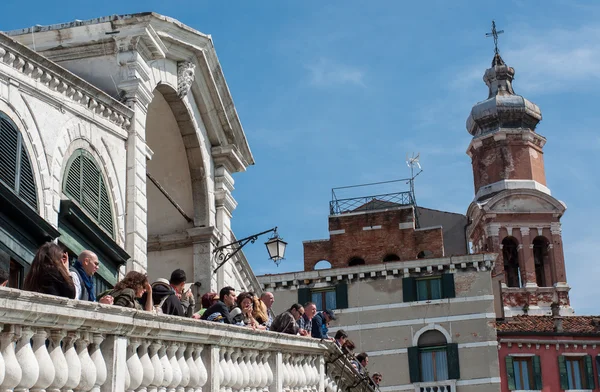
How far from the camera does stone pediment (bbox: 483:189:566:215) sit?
60.4 meters

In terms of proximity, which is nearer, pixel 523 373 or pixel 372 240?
pixel 523 373

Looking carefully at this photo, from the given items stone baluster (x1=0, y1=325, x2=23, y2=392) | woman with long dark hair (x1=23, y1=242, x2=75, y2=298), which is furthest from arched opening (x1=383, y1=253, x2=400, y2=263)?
stone baluster (x1=0, y1=325, x2=23, y2=392)

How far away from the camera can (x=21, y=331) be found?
689cm

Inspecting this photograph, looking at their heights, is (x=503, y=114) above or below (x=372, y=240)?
above

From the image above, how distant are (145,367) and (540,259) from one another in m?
55.0

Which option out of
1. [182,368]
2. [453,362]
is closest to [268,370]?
[182,368]

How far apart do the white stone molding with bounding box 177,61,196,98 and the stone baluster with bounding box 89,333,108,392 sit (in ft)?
37.6

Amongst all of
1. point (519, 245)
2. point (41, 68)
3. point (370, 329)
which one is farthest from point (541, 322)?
point (41, 68)

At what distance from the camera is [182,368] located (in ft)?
30.6

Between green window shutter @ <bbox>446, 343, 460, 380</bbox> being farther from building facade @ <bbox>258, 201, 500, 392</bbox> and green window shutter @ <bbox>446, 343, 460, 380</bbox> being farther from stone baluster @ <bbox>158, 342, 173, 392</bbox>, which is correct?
stone baluster @ <bbox>158, 342, 173, 392</bbox>

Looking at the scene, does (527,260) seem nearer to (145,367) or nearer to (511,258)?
(511,258)

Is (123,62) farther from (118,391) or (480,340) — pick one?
A: (480,340)

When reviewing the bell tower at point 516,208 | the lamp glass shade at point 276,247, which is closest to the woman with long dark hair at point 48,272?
the lamp glass shade at point 276,247

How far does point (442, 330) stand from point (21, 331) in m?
35.1
